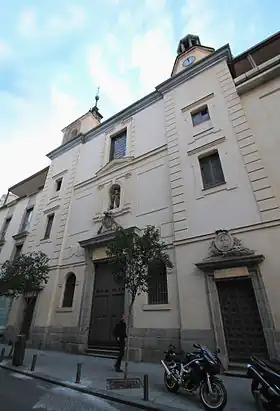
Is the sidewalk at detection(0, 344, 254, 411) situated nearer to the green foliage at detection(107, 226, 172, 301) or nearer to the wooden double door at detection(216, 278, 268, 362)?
the wooden double door at detection(216, 278, 268, 362)

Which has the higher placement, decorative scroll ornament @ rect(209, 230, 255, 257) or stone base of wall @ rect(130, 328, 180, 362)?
decorative scroll ornament @ rect(209, 230, 255, 257)

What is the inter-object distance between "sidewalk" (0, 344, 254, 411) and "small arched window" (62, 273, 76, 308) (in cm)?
331

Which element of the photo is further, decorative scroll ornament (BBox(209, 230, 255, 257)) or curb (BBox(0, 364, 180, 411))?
decorative scroll ornament (BBox(209, 230, 255, 257))

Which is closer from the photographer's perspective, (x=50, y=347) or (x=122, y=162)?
(x=50, y=347)

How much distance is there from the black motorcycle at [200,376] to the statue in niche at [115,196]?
9085 mm

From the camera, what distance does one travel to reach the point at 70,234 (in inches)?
572

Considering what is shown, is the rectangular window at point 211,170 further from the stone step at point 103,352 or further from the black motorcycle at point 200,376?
the stone step at point 103,352

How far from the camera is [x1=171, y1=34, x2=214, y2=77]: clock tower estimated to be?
53.4 ft

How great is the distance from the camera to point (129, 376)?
21.4 feet

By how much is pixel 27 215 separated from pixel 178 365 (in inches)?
741

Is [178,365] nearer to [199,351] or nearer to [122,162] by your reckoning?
[199,351]

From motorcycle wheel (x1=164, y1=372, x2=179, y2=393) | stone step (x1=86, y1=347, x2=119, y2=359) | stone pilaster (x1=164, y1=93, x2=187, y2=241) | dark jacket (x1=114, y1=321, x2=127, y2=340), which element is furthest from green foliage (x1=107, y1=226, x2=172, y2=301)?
stone step (x1=86, y1=347, x2=119, y2=359)

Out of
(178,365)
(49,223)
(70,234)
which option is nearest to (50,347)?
(70,234)

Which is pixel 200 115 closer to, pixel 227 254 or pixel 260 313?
pixel 227 254
